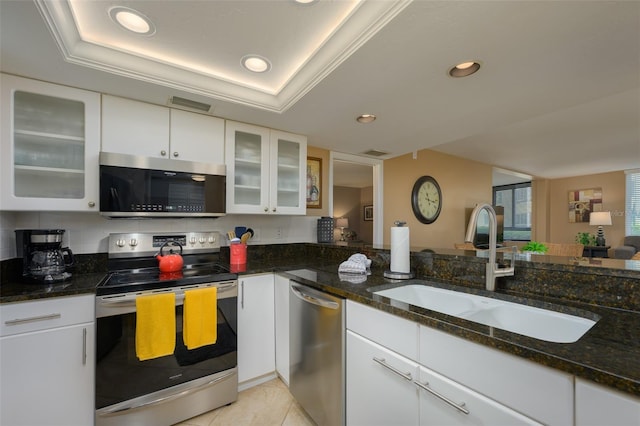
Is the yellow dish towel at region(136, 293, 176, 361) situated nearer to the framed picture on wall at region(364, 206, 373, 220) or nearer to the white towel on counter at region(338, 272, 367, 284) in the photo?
the white towel on counter at region(338, 272, 367, 284)

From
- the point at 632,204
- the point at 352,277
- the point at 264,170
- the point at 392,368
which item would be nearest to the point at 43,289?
the point at 264,170

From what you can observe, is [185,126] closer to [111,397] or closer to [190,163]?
[190,163]

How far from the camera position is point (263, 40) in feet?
4.91

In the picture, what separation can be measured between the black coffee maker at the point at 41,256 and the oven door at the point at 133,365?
0.43 m

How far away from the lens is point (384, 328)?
1146mm

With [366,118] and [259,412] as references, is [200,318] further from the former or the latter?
[366,118]

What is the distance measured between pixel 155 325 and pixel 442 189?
14.3 feet

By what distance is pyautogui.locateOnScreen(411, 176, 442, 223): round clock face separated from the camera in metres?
4.11

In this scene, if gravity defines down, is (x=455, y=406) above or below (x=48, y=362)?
above

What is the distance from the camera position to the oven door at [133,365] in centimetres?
148

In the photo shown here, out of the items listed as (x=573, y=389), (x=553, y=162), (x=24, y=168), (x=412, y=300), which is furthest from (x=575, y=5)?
(x=553, y=162)

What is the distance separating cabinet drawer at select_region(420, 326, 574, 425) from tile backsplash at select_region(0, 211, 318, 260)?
1.96m

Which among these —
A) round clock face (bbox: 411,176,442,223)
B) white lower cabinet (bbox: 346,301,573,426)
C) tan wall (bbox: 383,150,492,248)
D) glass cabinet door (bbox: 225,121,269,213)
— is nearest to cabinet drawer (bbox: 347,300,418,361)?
white lower cabinet (bbox: 346,301,573,426)

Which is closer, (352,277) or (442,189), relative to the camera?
(352,277)
